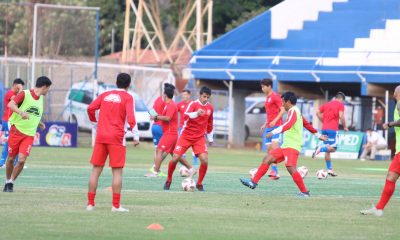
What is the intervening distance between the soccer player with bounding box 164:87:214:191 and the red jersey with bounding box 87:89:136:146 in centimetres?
485

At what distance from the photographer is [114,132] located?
608 inches

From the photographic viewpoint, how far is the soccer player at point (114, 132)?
15.4m

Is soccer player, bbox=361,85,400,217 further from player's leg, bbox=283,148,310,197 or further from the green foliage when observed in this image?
the green foliage

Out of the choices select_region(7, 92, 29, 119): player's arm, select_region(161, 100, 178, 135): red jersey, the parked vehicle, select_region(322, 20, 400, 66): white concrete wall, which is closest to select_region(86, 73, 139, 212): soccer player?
select_region(7, 92, 29, 119): player's arm

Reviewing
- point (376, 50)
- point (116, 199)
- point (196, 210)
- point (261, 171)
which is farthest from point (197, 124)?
point (376, 50)

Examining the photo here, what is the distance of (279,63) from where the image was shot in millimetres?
43938

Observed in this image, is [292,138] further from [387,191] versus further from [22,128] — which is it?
[22,128]

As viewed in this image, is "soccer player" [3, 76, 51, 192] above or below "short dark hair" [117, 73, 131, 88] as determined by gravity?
below

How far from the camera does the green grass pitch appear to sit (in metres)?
13.3

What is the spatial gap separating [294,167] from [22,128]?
16.6ft

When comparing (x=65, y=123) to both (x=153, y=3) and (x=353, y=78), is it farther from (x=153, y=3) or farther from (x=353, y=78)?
(x=153, y=3)

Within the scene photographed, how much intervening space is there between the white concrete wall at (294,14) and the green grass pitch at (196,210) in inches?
762

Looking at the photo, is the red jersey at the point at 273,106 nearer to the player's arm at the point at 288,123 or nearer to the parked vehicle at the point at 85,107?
the player's arm at the point at 288,123

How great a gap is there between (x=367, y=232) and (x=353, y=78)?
27532 millimetres
